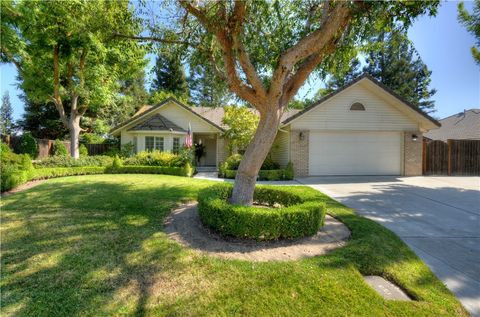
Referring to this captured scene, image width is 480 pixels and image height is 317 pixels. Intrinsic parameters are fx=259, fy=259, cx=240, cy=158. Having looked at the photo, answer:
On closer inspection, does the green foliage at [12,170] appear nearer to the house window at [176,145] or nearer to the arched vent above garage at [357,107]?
the house window at [176,145]

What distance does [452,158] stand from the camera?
15836mm

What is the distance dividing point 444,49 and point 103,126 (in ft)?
99.4

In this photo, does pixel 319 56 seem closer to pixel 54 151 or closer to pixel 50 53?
pixel 50 53

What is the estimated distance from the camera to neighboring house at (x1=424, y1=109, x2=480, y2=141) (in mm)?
21812

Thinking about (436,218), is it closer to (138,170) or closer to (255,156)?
(255,156)

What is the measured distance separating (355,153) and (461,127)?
52.3 ft

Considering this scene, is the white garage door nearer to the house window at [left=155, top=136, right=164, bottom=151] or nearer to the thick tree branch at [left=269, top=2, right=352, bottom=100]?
the thick tree branch at [left=269, top=2, right=352, bottom=100]

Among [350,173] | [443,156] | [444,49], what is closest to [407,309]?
[444,49]

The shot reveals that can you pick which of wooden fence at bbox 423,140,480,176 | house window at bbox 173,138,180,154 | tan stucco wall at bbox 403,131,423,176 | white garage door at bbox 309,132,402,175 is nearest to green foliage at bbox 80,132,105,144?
house window at bbox 173,138,180,154

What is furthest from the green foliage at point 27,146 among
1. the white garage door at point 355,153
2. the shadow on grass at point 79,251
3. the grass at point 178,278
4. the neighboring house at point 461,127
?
the neighboring house at point 461,127

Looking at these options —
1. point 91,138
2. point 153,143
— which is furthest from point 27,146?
point 91,138

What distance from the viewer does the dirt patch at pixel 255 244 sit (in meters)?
4.22

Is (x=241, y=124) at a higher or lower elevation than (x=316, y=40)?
lower

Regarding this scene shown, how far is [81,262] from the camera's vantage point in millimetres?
3883
